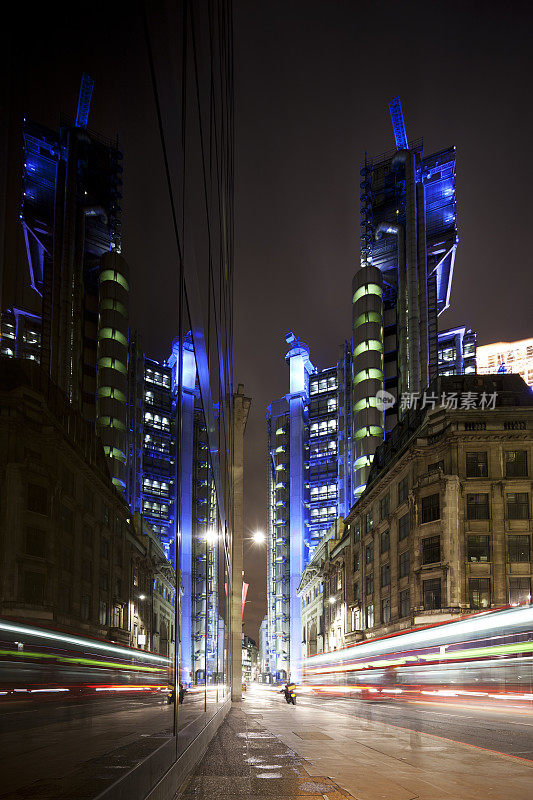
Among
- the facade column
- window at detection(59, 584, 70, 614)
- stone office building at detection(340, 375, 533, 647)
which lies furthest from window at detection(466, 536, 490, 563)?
window at detection(59, 584, 70, 614)

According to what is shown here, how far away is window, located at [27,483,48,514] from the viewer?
2.37 m

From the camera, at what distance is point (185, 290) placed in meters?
8.42

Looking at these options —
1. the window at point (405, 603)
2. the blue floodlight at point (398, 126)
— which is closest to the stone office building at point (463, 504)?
the window at point (405, 603)

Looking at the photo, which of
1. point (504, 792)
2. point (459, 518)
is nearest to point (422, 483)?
point (459, 518)

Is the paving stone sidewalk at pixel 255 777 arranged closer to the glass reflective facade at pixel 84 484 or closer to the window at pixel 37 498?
the glass reflective facade at pixel 84 484

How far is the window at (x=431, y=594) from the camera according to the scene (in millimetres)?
53062

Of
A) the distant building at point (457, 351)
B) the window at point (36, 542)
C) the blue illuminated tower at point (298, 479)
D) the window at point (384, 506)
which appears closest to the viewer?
the window at point (36, 542)

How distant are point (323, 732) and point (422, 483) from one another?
137 feet

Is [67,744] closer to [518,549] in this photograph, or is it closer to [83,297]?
[83,297]

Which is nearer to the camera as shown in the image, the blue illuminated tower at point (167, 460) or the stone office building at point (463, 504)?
the blue illuminated tower at point (167, 460)

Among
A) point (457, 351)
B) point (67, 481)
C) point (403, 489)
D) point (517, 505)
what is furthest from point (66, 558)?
point (457, 351)

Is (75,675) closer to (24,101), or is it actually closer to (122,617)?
(122,617)

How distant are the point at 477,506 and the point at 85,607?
179 feet

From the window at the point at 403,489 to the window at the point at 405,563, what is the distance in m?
4.67
